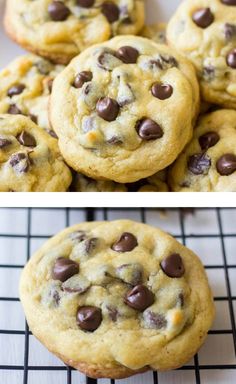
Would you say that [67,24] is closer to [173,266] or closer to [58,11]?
[58,11]

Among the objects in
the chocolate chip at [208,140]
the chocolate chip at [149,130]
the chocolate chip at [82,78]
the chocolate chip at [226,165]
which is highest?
the chocolate chip at [82,78]

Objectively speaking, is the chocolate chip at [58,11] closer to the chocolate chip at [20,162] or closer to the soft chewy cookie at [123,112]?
the soft chewy cookie at [123,112]

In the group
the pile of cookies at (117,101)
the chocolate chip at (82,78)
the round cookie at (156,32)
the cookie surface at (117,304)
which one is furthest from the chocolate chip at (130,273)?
the round cookie at (156,32)

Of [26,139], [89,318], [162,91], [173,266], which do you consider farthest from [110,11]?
[89,318]

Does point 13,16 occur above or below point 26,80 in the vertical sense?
above

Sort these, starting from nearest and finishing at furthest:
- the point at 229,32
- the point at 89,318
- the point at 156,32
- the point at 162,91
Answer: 1. the point at 89,318
2. the point at 162,91
3. the point at 229,32
4. the point at 156,32

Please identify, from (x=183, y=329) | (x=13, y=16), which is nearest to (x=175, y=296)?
(x=183, y=329)

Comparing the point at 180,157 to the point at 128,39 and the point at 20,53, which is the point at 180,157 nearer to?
the point at 128,39
